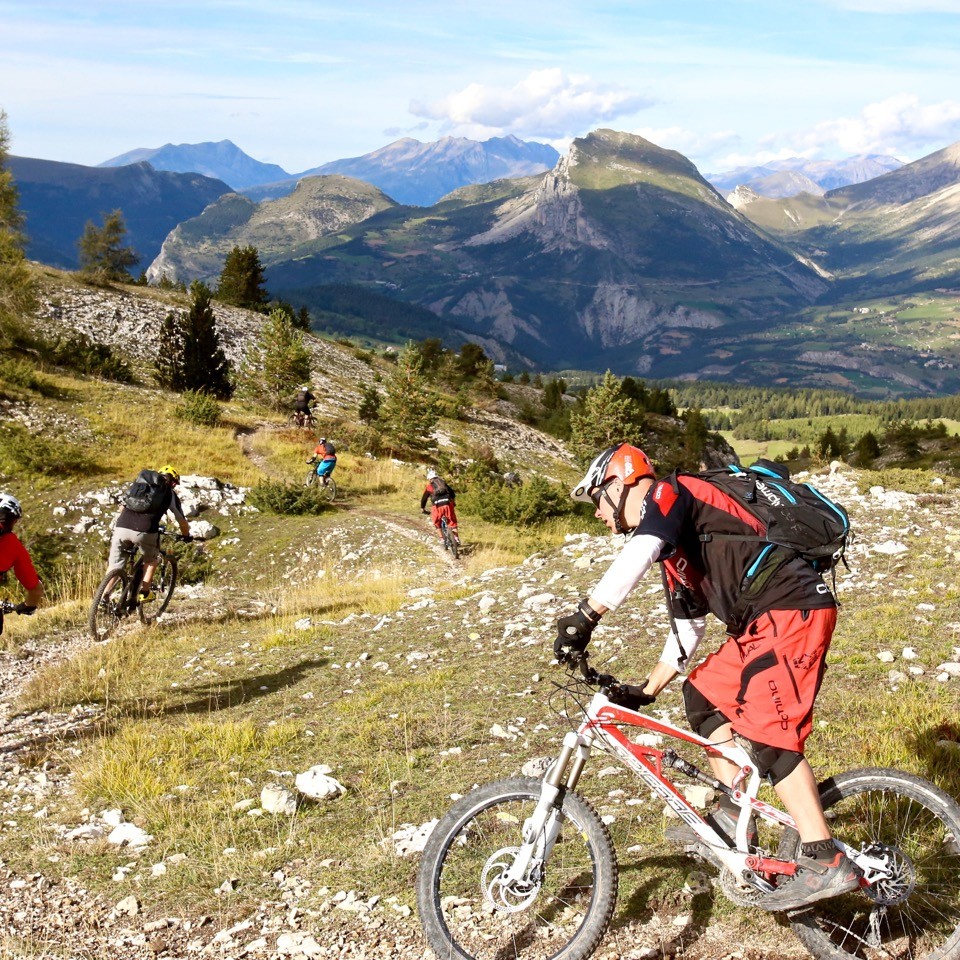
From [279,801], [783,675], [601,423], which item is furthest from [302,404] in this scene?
[783,675]

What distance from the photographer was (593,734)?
480cm

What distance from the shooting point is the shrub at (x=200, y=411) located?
3719 cm

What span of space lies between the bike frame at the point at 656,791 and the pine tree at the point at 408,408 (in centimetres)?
3822

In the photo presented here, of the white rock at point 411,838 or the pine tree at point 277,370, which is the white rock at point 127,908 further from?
the pine tree at point 277,370

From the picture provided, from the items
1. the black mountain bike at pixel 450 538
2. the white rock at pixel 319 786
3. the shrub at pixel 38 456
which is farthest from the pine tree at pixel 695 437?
the white rock at pixel 319 786

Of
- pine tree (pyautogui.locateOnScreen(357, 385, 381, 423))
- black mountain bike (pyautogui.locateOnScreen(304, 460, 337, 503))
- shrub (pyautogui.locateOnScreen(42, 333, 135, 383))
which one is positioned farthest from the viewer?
pine tree (pyautogui.locateOnScreen(357, 385, 381, 423))

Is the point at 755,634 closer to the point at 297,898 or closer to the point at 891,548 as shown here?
the point at 297,898

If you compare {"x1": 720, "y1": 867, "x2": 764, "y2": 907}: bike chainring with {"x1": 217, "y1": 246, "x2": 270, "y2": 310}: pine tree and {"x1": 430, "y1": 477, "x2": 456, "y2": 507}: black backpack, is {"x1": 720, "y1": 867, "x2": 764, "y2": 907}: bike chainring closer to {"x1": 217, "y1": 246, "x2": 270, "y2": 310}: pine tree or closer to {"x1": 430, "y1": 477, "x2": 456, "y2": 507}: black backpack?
{"x1": 430, "y1": 477, "x2": 456, "y2": 507}: black backpack

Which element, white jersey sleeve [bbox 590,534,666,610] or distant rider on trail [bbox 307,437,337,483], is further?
distant rider on trail [bbox 307,437,337,483]

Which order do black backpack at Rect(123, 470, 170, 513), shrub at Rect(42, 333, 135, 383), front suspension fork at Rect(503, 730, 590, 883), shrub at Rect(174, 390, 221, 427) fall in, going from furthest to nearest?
shrub at Rect(42, 333, 135, 383), shrub at Rect(174, 390, 221, 427), black backpack at Rect(123, 470, 170, 513), front suspension fork at Rect(503, 730, 590, 883)

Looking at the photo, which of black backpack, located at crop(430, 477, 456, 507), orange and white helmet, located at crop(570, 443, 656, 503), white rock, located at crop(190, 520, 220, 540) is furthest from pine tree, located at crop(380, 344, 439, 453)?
orange and white helmet, located at crop(570, 443, 656, 503)

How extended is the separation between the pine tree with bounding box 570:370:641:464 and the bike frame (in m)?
58.3

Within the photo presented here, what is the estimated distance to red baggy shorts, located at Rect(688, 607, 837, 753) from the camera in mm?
4539

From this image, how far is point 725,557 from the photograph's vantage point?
187 inches
